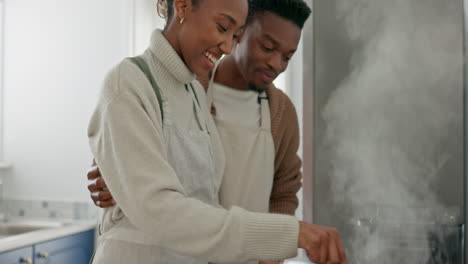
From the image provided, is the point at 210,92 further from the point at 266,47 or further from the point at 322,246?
the point at 322,246

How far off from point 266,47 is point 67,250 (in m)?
1.56

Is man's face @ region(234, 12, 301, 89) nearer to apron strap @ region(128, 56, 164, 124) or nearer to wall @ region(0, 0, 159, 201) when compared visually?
apron strap @ region(128, 56, 164, 124)

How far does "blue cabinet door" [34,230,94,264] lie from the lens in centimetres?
199

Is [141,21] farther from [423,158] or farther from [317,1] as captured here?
[423,158]

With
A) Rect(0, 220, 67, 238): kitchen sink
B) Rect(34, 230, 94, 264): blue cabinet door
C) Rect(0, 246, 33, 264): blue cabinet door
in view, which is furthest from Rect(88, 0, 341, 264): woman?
Rect(0, 220, 67, 238): kitchen sink

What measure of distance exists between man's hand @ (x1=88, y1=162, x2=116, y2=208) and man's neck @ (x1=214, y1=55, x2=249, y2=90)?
1.28 ft

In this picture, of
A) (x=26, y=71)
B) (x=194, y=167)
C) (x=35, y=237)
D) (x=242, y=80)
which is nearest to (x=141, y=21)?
(x=26, y=71)

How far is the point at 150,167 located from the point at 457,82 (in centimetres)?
70

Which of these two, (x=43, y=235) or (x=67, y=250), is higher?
(x=43, y=235)

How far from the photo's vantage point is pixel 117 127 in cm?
65

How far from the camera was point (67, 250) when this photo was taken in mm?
2131

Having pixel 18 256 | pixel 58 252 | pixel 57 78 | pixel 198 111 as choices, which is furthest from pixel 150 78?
pixel 57 78

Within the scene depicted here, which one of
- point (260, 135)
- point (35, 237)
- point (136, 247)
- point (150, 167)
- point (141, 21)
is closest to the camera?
point (150, 167)

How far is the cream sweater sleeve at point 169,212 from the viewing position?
628 mm
